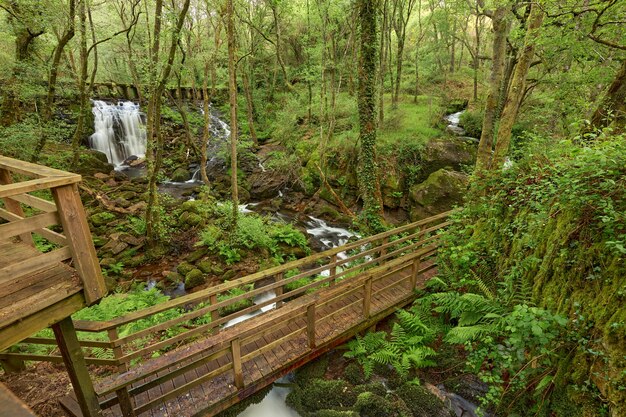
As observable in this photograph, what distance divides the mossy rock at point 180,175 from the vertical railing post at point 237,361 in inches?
576

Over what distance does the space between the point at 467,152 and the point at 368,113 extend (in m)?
7.51

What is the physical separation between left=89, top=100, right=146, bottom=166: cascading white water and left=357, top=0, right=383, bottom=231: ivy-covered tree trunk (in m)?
14.8

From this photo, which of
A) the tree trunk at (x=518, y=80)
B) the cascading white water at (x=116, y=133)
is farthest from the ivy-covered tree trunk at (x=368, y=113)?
the cascading white water at (x=116, y=133)

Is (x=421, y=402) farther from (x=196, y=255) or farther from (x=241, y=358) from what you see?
(x=196, y=255)

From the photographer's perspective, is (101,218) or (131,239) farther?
(101,218)

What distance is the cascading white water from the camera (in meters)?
18.3

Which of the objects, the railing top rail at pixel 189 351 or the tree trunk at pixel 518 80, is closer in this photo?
the railing top rail at pixel 189 351

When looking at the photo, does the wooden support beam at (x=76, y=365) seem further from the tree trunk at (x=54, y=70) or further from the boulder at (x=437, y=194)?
the boulder at (x=437, y=194)

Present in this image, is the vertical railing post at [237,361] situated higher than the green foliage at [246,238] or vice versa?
the vertical railing post at [237,361]

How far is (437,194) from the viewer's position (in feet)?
41.0

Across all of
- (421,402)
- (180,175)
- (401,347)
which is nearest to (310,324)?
(401,347)

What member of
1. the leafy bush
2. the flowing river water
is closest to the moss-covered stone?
the flowing river water

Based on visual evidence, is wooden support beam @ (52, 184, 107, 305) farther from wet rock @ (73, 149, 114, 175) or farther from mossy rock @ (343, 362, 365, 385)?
wet rock @ (73, 149, 114, 175)

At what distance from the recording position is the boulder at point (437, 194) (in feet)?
40.5
